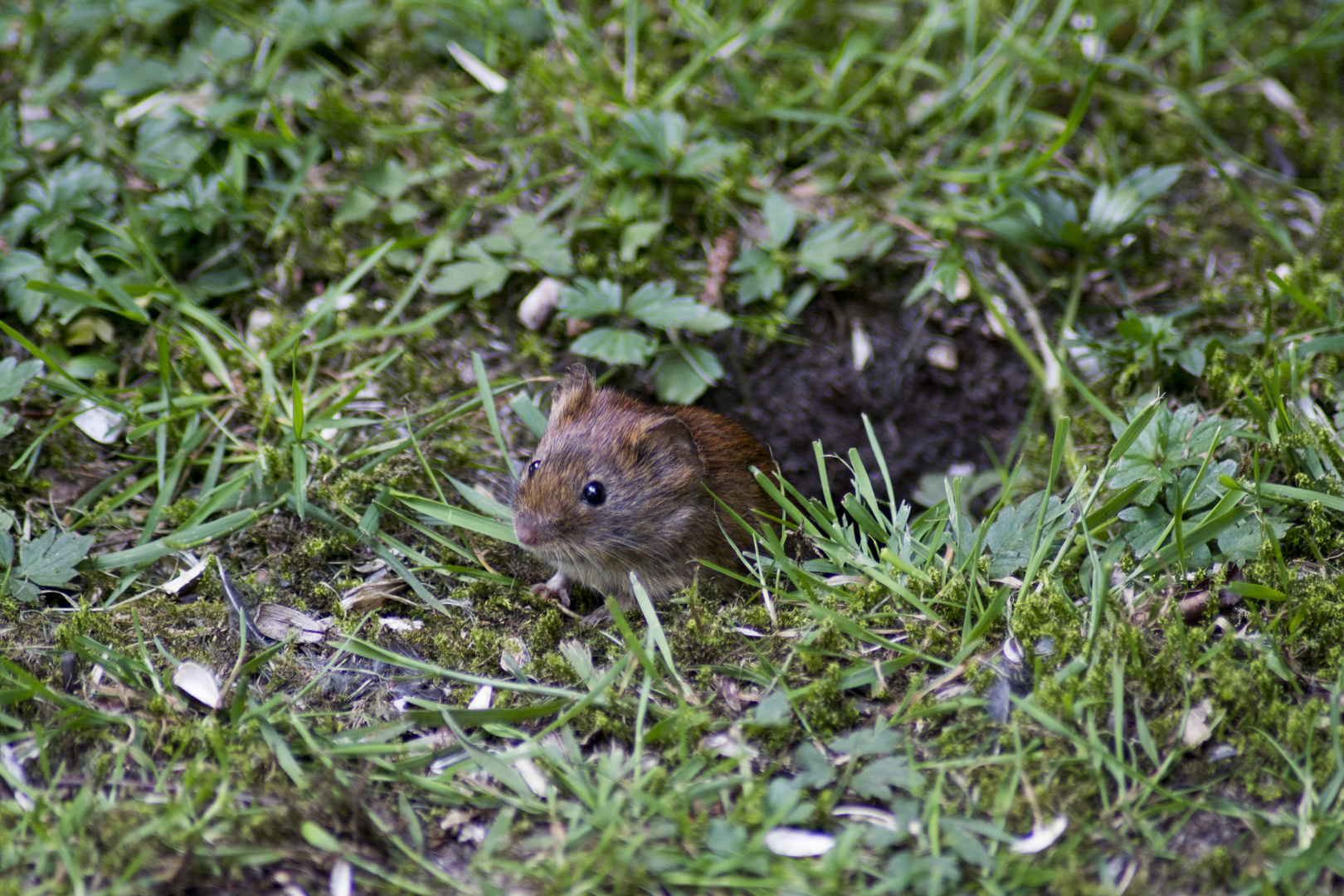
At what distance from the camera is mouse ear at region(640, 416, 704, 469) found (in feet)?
12.5

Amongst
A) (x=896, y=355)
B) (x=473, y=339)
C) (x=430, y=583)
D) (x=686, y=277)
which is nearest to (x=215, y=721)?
(x=430, y=583)

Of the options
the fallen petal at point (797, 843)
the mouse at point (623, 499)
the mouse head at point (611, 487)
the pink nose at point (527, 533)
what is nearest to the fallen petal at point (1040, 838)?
the fallen petal at point (797, 843)

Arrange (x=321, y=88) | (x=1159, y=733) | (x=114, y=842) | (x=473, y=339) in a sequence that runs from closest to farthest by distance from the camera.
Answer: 1. (x=114, y=842)
2. (x=1159, y=733)
3. (x=473, y=339)
4. (x=321, y=88)

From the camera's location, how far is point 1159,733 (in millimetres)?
3010

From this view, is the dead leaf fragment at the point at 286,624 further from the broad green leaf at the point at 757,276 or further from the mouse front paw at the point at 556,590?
the broad green leaf at the point at 757,276

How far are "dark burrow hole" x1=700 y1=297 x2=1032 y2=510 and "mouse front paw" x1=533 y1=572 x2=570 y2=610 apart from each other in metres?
1.32

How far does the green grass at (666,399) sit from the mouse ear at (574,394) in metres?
0.28

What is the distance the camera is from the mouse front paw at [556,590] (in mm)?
3996

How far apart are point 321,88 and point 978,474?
3.86m

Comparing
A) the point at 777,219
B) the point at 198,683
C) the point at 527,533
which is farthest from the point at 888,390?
the point at 198,683

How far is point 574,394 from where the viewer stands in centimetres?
405

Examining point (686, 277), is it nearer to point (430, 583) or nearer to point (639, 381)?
point (639, 381)

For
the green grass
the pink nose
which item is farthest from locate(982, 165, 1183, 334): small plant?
the pink nose

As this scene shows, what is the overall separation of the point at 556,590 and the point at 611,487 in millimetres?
516
